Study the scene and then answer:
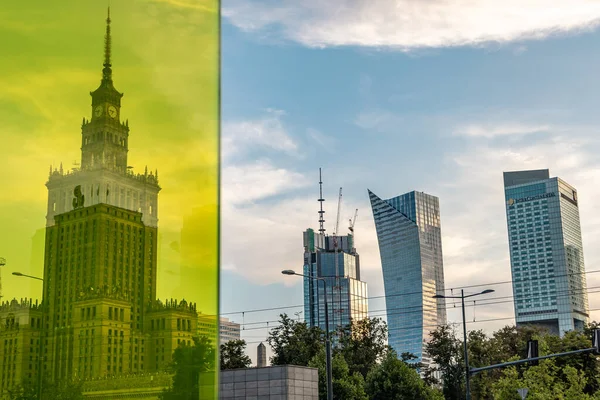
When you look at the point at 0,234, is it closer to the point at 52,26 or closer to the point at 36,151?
the point at 36,151

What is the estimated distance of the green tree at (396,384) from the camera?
40.9 m

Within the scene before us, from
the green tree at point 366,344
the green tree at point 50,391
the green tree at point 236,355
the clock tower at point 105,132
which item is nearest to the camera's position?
the green tree at point 50,391

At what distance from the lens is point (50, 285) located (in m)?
2.42

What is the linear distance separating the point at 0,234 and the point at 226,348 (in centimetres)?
4853

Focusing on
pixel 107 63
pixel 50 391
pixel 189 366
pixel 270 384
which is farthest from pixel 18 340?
pixel 270 384

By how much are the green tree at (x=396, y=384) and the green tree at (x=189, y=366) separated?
3971 cm

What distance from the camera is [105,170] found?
8.43 feet

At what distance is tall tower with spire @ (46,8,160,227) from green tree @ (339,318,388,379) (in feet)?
168

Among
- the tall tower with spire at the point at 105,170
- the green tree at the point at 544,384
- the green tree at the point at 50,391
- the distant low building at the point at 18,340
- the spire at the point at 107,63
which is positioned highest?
the spire at the point at 107,63

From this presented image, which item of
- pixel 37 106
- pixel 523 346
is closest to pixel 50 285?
pixel 37 106

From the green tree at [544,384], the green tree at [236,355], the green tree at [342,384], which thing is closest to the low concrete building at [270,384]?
the green tree at [342,384]

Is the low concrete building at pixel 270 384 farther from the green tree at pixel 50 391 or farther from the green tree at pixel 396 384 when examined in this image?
the green tree at pixel 50 391
